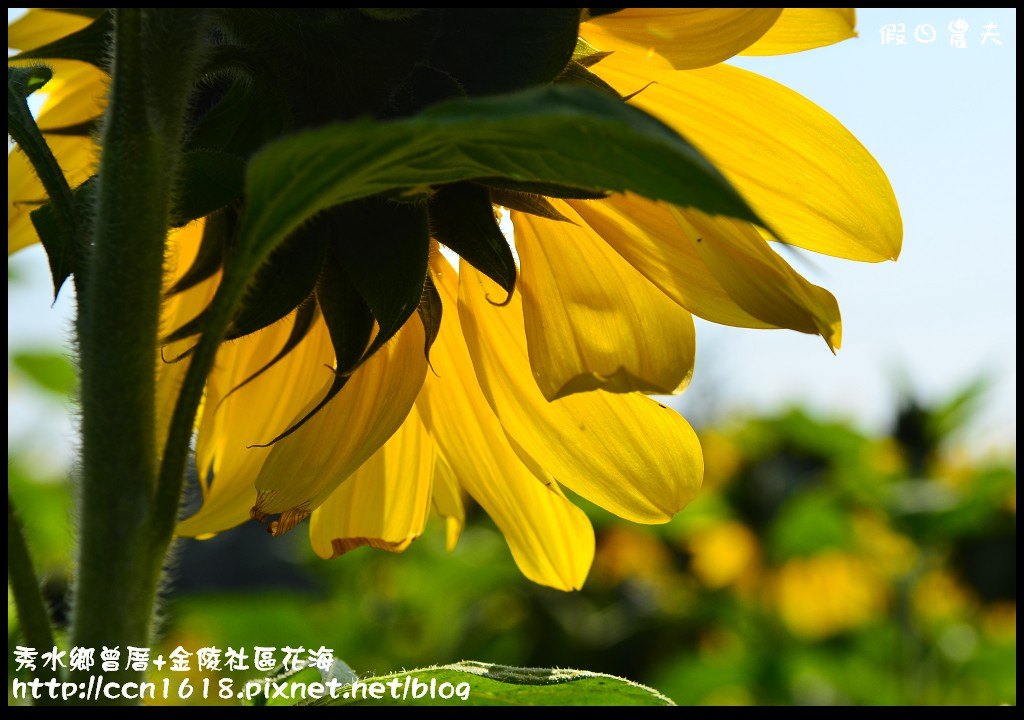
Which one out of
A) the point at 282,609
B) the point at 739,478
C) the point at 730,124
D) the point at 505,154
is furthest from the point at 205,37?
the point at 739,478

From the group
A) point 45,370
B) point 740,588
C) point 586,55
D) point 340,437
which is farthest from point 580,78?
point 740,588

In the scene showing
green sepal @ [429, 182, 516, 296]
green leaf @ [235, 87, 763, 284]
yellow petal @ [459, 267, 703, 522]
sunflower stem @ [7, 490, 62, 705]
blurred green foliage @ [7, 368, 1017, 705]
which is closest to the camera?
green leaf @ [235, 87, 763, 284]

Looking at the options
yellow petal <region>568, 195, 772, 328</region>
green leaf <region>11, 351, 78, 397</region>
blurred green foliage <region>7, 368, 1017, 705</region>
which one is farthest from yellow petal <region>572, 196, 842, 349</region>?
green leaf <region>11, 351, 78, 397</region>

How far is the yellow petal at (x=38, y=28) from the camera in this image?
0.68 m

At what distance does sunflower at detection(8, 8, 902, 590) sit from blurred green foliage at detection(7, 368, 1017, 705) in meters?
1.30

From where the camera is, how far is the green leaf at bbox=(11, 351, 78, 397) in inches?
86.5

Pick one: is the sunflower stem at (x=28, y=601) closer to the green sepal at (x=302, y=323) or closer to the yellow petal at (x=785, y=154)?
the green sepal at (x=302, y=323)

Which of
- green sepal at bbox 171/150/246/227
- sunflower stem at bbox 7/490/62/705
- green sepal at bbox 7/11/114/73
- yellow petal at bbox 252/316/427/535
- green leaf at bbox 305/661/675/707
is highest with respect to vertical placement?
green sepal at bbox 7/11/114/73

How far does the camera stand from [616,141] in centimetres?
34

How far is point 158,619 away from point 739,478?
2860 millimetres

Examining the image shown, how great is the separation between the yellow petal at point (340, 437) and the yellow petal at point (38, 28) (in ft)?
0.91

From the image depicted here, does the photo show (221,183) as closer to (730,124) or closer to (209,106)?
(209,106)

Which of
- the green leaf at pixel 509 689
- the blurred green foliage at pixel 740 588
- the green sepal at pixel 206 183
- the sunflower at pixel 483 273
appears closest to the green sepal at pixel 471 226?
the sunflower at pixel 483 273

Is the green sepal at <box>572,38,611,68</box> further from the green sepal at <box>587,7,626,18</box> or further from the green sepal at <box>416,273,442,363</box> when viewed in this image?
the green sepal at <box>416,273,442,363</box>
